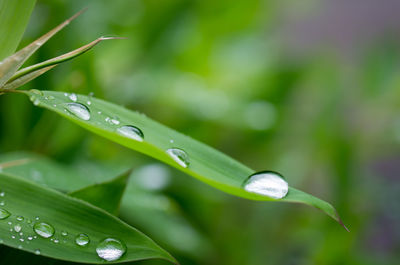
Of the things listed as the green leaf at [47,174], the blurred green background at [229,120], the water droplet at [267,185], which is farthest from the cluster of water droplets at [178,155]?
the blurred green background at [229,120]

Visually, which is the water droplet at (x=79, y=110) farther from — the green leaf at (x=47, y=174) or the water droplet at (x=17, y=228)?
the green leaf at (x=47, y=174)

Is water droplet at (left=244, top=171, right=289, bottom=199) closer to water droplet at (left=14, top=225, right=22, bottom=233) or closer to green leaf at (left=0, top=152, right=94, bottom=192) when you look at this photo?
water droplet at (left=14, top=225, right=22, bottom=233)

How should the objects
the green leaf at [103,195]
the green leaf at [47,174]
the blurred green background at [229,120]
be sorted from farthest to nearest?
1. the blurred green background at [229,120]
2. the green leaf at [47,174]
3. the green leaf at [103,195]

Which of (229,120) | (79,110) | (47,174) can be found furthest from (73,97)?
(229,120)

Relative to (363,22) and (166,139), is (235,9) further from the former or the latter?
(363,22)

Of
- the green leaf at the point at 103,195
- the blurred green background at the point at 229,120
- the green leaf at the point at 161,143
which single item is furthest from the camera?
the blurred green background at the point at 229,120

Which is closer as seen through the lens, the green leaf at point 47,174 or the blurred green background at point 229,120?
the green leaf at point 47,174

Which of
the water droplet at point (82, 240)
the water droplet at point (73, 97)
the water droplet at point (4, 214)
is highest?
the water droplet at point (73, 97)
